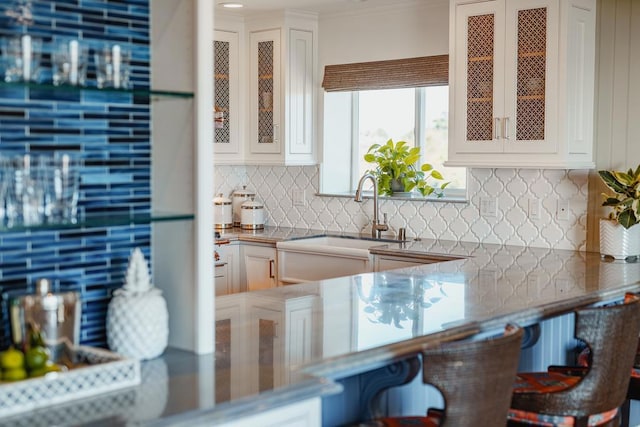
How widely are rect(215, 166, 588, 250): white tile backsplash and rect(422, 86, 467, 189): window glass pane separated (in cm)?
35

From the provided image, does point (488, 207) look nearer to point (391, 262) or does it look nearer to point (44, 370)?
point (391, 262)

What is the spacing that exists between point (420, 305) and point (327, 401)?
0.62 metres

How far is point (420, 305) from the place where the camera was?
124 inches

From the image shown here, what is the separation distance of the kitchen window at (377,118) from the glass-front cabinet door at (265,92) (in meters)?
0.37

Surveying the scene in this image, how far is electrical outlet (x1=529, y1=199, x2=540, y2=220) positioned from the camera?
5.02 meters

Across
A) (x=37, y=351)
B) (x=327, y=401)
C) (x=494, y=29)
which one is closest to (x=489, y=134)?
(x=494, y=29)

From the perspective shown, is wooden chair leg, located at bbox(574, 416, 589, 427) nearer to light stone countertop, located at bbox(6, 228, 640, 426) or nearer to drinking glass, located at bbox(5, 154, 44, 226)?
light stone countertop, located at bbox(6, 228, 640, 426)

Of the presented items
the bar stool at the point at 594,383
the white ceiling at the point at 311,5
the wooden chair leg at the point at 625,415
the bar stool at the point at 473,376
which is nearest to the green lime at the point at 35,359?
the bar stool at the point at 473,376

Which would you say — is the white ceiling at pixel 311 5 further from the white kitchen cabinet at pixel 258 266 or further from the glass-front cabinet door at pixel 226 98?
the white kitchen cabinet at pixel 258 266

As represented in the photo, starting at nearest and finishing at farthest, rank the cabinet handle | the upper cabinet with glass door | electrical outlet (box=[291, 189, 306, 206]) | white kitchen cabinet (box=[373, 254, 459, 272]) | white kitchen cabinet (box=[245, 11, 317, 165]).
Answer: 1. the upper cabinet with glass door
2. the cabinet handle
3. white kitchen cabinet (box=[373, 254, 459, 272])
4. white kitchen cabinet (box=[245, 11, 317, 165])
5. electrical outlet (box=[291, 189, 306, 206])

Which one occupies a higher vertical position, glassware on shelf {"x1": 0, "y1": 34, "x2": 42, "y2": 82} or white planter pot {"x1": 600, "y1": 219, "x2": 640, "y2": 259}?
glassware on shelf {"x1": 0, "y1": 34, "x2": 42, "y2": 82}

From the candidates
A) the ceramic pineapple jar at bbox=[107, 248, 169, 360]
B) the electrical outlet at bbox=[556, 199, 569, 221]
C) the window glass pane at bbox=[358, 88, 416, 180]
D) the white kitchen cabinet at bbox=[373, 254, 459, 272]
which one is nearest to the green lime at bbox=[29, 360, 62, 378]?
the ceramic pineapple jar at bbox=[107, 248, 169, 360]

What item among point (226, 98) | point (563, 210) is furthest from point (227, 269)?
point (563, 210)

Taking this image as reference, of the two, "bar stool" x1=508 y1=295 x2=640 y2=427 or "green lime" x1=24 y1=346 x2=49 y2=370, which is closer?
"green lime" x1=24 y1=346 x2=49 y2=370
